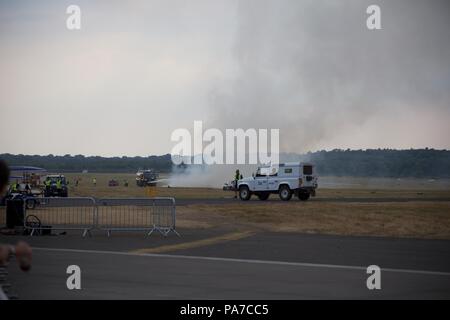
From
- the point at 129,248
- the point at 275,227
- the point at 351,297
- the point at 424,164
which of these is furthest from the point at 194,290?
the point at 424,164

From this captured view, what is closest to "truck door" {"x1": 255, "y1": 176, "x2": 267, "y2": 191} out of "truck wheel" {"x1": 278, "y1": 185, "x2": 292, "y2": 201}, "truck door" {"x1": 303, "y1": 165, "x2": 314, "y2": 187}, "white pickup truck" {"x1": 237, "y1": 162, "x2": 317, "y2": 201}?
"white pickup truck" {"x1": 237, "y1": 162, "x2": 317, "y2": 201}

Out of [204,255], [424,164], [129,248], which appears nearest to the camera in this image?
[204,255]

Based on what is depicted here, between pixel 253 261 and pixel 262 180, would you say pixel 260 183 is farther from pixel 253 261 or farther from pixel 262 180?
pixel 253 261

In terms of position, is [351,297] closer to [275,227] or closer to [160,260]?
[160,260]

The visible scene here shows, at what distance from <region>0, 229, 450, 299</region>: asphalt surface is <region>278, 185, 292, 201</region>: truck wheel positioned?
2001 centimetres

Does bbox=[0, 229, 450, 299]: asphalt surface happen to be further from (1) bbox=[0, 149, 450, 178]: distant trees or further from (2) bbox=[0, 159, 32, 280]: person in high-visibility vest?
(1) bbox=[0, 149, 450, 178]: distant trees

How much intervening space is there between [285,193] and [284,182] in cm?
67

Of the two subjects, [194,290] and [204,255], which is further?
[204,255]

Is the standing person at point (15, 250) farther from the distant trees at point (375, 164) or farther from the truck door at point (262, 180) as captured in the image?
the distant trees at point (375, 164)

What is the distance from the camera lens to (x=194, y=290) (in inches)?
420

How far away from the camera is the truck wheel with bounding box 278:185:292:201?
131 feet
